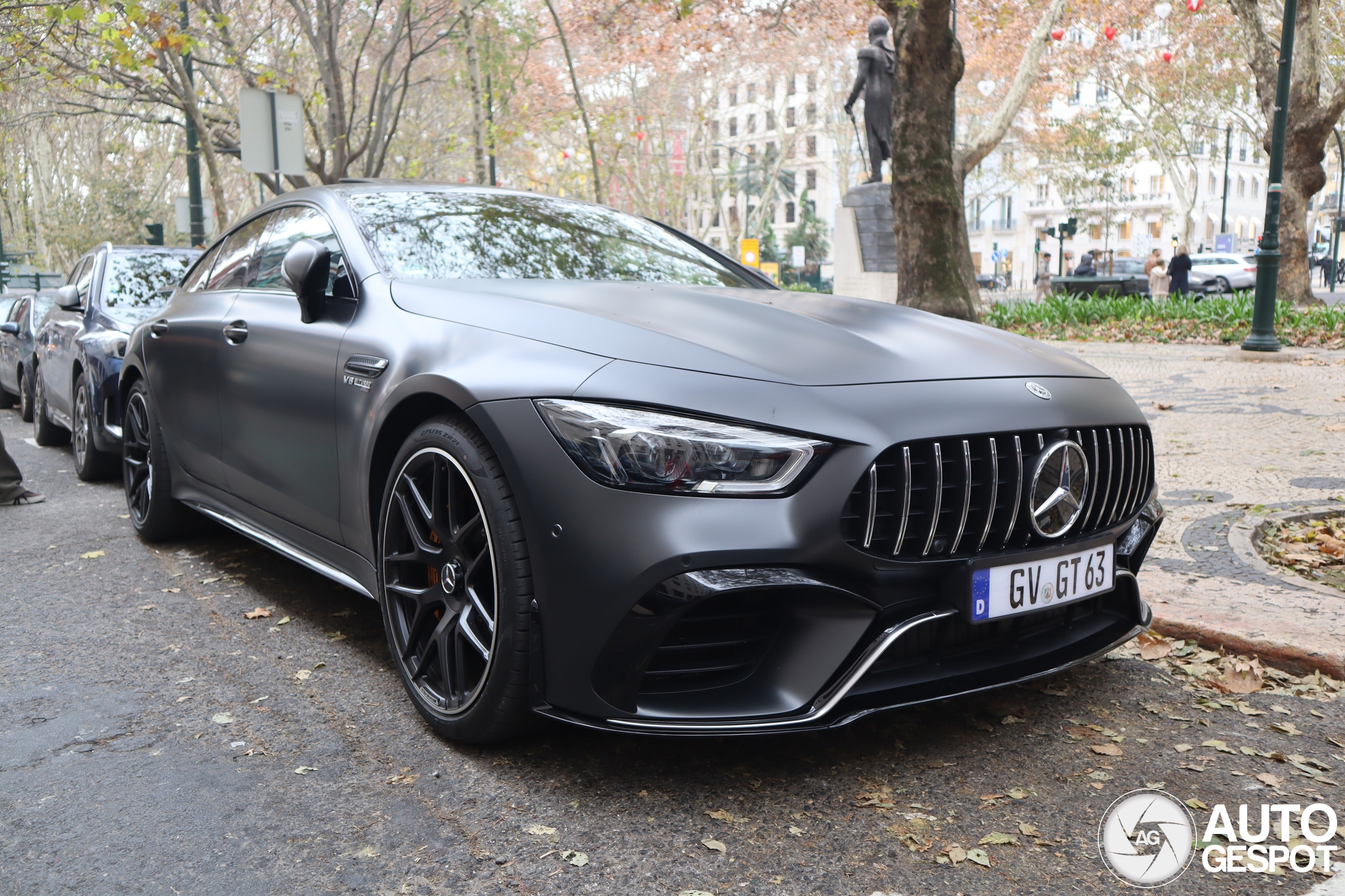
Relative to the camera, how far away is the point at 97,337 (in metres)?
6.97

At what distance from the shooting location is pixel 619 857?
2.38 metres

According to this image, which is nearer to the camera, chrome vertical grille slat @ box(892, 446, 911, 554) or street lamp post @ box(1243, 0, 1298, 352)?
chrome vertical grille slat @ box(892, 446, 911, 554)

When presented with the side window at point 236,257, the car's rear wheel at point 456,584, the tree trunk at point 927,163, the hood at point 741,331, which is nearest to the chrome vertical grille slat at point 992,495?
the hood at point 741,331

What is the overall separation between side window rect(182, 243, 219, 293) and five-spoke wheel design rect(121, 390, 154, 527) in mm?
532

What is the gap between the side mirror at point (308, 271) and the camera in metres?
3.41

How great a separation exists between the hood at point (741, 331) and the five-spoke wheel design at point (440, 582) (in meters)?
0.43

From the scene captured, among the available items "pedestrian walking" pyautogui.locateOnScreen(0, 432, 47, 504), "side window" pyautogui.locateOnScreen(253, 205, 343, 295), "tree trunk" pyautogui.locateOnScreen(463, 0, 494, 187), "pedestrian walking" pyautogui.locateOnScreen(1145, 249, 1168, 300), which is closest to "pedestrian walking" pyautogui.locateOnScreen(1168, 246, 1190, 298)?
"pedestrian walking" pyautogui.locateOnScreen(1145, 249, 1168, 300)

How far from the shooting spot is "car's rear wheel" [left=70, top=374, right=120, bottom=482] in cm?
699

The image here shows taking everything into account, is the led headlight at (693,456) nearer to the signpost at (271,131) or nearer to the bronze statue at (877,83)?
the signpost at (271,131)

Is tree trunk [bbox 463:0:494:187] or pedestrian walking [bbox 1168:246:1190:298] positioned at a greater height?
tree trunk [bbox 463:0:494:187]

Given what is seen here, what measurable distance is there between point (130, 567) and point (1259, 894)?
436 centimetres

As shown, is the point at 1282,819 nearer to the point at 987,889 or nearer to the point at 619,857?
the point at 987,889

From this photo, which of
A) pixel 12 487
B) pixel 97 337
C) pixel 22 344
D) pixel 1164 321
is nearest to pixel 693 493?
pixel 12 487

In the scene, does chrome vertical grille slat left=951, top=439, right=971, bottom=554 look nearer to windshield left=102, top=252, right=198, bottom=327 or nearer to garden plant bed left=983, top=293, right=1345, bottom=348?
windshield left=102, top=252, right=198, bottom=327
